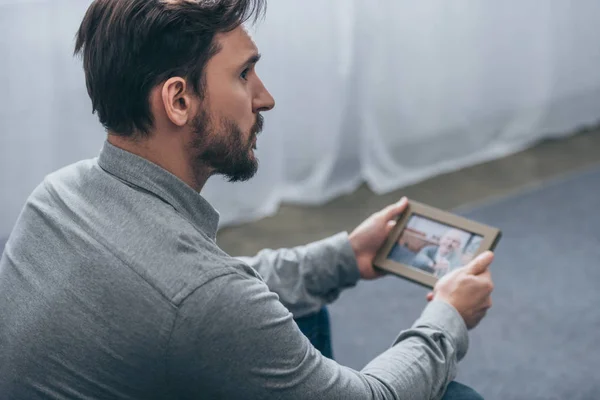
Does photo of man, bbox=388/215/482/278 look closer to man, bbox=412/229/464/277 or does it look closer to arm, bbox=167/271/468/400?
man, bbox=412/229/464/277

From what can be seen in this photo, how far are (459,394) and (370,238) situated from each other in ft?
1.15

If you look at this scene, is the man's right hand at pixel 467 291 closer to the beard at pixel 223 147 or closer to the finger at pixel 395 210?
the finger at pixel 395 210

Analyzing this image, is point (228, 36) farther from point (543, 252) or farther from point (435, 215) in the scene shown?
point (543, 252)

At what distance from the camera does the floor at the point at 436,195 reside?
2689mm

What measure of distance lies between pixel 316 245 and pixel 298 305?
0.35 ft

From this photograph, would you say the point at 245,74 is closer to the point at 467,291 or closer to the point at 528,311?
the point at 467,291

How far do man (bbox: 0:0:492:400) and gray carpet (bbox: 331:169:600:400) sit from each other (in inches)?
34.0

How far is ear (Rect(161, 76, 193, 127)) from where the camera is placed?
3.37ft

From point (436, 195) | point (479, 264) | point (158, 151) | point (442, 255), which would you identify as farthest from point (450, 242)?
point (436, 195)

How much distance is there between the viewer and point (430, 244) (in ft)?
4.75

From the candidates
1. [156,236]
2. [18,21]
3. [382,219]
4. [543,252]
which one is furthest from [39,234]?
[543,252]

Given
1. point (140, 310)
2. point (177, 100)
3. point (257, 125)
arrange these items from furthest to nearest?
point (257, 125) → point (177, 100) → point (140, 310)

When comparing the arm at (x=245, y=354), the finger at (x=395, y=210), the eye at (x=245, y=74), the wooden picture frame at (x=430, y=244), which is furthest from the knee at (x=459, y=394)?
the eye at (x=245, y=74)

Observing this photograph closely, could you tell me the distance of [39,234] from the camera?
1.04m
